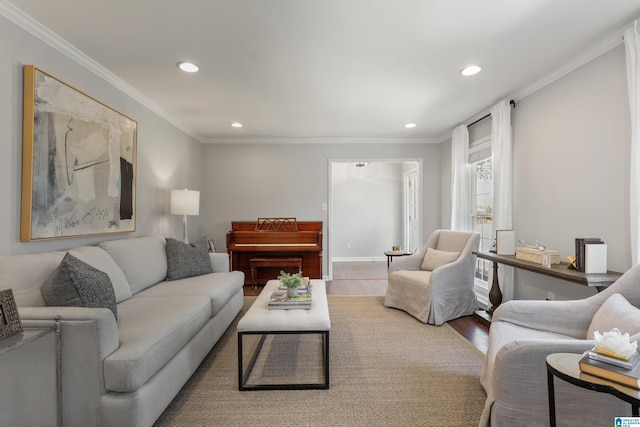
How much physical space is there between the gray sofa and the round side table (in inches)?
69.1

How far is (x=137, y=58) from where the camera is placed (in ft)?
8.24

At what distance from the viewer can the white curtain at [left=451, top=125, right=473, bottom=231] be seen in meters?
4.33

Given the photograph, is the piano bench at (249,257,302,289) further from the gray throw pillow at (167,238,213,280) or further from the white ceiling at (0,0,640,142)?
the white ceiling at (0,0,640,142)

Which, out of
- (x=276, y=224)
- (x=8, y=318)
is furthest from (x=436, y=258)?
(x=8, y=318)

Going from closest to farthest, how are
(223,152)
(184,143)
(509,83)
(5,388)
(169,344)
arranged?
1. (5,388)
2. (169,344)
3. (509,83)
4. (184,143)
5. (223,152)

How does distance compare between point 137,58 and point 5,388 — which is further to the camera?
point 137,58

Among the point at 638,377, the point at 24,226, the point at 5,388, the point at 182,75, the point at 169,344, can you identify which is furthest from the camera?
the point at 182,75

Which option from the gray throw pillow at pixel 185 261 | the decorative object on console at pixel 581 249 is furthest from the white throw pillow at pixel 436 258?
the gray throw pillow at pixel 185 261

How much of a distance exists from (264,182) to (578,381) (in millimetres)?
4659

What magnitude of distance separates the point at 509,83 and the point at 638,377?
2.82 metres

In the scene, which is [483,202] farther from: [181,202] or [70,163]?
[70,163]

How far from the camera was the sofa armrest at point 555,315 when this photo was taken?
179cm

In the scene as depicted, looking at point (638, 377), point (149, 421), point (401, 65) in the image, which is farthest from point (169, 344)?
point (401, 65)

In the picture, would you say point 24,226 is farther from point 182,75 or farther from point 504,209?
point 504,209
